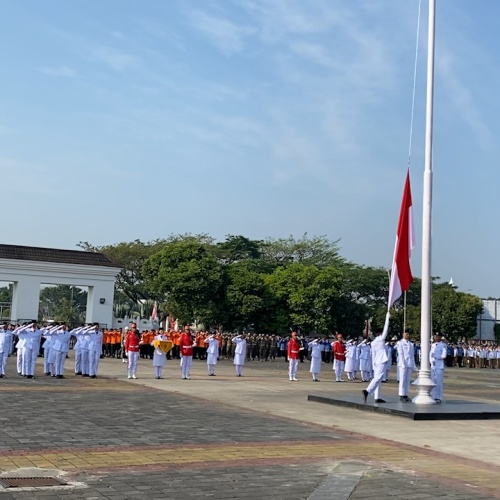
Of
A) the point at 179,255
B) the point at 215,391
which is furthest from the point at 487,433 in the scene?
the point at 179,255

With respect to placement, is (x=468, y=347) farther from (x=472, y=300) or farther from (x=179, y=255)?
(x=179, y=255)

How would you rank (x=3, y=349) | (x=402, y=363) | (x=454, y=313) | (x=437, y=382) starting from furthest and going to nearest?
(x=454, y=313)
(x=3, y=349)
(x=437, y=382)
(x=402, y=363)

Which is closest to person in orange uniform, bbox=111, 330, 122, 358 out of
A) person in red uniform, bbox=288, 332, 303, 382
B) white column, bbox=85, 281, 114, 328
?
white column, bbox=85, 281, 114, 328

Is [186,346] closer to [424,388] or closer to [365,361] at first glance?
[365,361]

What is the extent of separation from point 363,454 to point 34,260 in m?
35.7

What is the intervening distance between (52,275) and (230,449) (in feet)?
115

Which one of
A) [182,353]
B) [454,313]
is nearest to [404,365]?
[182,353]

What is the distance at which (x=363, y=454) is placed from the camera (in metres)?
9.73

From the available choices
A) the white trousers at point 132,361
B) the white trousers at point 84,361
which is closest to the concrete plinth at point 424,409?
the white trousers at point 132,361

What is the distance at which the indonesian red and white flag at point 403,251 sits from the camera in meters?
16.7

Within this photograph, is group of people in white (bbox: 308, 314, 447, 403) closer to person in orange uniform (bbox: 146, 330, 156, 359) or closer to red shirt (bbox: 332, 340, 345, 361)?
red shirt (bbox: 332, 340, 345, 361)

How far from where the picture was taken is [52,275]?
1684 inches

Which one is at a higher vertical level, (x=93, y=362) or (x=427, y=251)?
(x=427, y=251)

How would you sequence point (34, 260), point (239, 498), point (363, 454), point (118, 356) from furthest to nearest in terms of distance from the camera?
point (34, 260), point (118, 356), point (363, 454), point (239, 498)
